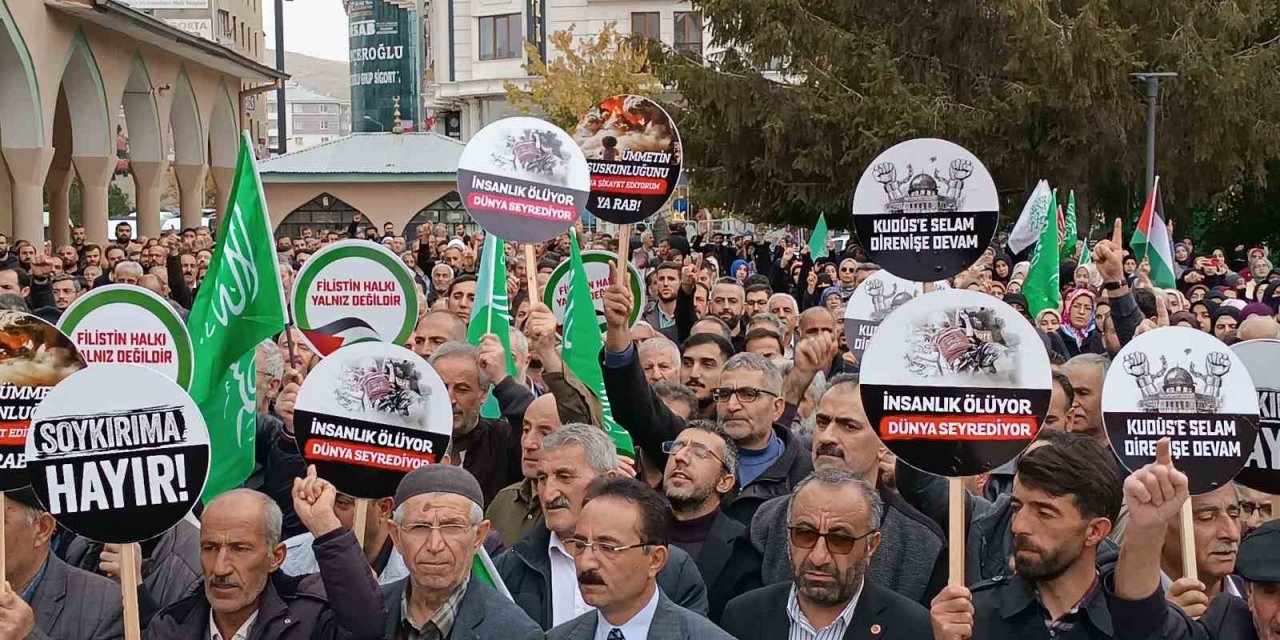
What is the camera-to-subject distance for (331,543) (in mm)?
5066

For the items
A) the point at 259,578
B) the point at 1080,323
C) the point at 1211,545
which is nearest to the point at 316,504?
the point at 259,578

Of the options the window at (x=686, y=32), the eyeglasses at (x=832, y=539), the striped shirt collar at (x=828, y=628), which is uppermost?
the window at (x=686, y=32)

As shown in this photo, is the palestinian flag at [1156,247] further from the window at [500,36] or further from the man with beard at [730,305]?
the window at [500,36]

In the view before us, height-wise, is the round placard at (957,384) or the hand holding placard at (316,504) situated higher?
the round placard at (957,384)

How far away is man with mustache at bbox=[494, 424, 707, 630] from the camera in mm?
5664

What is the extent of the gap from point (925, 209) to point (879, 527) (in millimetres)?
2415

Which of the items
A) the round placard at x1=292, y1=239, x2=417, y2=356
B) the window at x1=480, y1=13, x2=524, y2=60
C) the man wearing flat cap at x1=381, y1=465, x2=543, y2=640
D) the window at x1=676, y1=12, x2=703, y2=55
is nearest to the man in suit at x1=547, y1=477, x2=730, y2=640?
the man wearing flat cap at x1=381, y1=465, x2=543, y2=640

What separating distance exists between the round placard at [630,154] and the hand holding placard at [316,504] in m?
3.58

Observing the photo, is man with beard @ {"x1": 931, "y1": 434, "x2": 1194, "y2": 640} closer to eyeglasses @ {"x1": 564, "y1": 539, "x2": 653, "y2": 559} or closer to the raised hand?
the raised hand

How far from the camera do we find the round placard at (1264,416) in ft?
18.4

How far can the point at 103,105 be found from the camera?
94.5 feet

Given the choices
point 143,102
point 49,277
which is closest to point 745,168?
point 143,102

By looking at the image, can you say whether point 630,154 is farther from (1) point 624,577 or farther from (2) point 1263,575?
(2) point 1263,575

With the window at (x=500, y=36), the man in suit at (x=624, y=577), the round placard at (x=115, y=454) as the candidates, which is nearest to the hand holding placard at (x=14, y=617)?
the round placard at (x=115, y=454)
